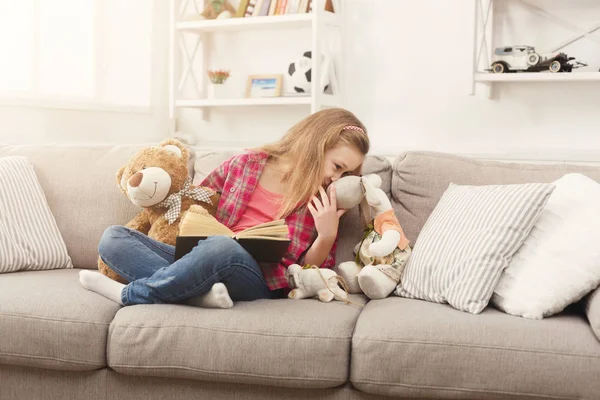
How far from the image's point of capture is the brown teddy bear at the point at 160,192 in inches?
78.2

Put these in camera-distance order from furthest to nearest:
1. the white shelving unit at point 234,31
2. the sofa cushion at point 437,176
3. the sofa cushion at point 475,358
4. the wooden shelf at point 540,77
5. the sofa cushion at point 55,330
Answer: the white shelving unit at point 234,31 < the wooden shelf at point 540,77 < the sofa cushion at point 437,176 < the sofa cushion at point 55,330 < the sofa cushion at point 475,358

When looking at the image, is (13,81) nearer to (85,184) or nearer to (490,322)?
(85,184)

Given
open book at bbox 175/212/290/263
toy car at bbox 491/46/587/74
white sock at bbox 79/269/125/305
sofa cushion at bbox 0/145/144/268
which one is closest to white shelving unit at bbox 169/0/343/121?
toy car at bbox 491/46/587/74

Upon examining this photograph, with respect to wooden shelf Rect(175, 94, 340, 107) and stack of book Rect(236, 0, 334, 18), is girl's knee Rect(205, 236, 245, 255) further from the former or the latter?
stack of book Rect(236, 0, 334, 18)

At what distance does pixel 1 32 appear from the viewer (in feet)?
10.6

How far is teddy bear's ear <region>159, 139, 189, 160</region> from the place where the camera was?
82.6 inches

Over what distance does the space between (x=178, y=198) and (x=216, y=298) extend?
45 centimetres

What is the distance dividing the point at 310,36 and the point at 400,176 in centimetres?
202

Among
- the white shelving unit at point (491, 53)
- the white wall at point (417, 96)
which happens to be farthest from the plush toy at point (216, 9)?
the white shelving unit at point (491, 53)

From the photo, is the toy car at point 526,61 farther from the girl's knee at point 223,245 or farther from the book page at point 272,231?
the girl's knee at point 223,245

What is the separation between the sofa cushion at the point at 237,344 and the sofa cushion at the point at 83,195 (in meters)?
0.60

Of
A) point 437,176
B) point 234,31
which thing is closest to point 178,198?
point 437,176

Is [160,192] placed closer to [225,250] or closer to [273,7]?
[225,250]

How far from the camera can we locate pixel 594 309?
1.58 metres
